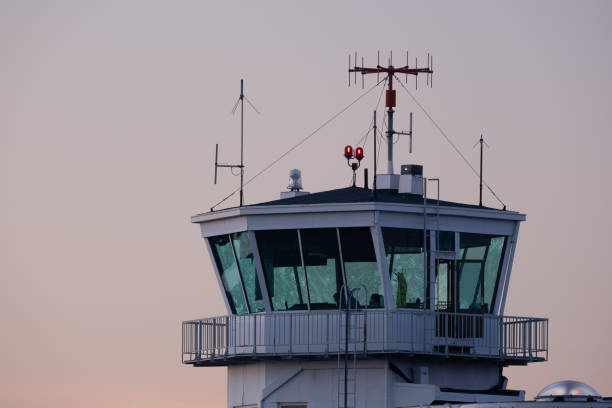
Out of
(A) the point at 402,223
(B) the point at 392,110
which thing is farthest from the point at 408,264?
(B) the point at 392,110

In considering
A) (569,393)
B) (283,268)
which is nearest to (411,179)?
(283,268)

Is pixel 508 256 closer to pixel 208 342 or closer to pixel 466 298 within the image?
pixel 466 298

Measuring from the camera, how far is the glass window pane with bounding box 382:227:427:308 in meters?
55.8

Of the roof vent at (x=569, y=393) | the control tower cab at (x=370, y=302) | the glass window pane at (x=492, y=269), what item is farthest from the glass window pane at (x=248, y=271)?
the roof vent at (x=569, y=393)

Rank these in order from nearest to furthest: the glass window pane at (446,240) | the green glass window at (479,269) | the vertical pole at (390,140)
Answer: the glass window pane at (446,240), the green glass window at (479,269), the vertical pole at (390,140)

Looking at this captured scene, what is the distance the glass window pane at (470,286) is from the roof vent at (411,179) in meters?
2.55

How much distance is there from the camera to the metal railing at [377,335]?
55062 mm

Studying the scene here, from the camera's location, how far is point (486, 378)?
189 feet

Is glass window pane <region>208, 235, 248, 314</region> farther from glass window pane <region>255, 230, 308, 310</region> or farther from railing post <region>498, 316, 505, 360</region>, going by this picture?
railing post <region>498, 316, 505, 360</region>

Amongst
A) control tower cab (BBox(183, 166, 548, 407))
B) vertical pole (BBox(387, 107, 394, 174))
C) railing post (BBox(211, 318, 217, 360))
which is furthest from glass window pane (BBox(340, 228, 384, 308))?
railing post (BBox(211, 318, 217, 360))

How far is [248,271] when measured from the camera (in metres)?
57.6

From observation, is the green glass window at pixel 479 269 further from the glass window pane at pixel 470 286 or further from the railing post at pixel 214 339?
the railing post at pixel 214 339

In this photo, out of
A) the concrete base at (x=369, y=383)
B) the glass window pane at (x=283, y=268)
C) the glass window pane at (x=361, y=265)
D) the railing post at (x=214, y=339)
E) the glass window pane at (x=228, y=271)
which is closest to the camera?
the concrete base at (x=369, y=383)

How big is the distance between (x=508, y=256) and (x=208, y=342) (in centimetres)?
901
